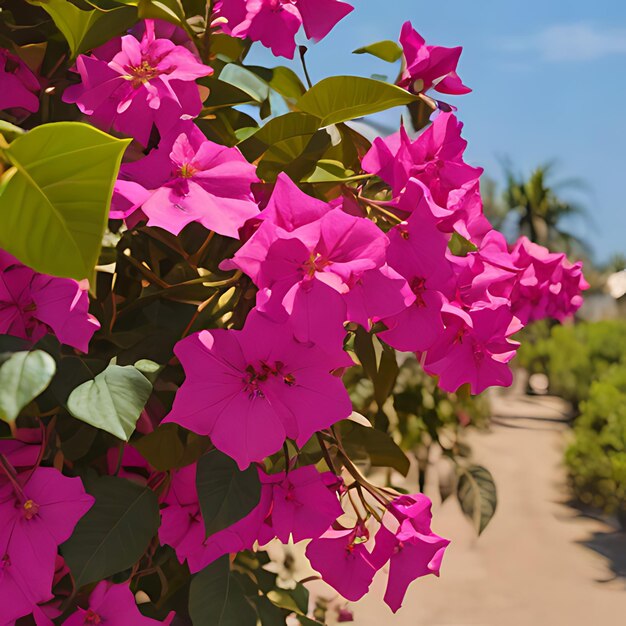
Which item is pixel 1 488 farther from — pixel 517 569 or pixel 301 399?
pixel 517 569

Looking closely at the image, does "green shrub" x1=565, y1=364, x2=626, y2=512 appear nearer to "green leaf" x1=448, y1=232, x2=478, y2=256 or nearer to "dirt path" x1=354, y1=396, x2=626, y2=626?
"dirt path" x1=354, y1=396, x2=626, y2=626

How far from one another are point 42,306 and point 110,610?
0.26m

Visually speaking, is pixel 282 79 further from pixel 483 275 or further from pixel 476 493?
pixel 476 493

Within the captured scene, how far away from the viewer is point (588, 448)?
216 inches

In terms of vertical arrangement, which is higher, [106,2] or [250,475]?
[106,2]

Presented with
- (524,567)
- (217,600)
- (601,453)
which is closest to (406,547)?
(217,600)

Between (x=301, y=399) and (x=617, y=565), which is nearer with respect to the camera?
(x=301, y=399)

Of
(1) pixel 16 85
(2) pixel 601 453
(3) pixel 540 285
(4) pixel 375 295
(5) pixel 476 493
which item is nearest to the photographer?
(4) pixel 375 295

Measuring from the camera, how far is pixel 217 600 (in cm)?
71

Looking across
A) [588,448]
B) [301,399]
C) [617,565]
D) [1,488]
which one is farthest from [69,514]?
[588,448]

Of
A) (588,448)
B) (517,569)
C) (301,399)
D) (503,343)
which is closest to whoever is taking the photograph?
(301,399)

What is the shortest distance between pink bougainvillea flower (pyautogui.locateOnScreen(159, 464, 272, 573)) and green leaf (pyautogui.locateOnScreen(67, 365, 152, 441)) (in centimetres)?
18

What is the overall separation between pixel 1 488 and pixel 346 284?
0.30 metres

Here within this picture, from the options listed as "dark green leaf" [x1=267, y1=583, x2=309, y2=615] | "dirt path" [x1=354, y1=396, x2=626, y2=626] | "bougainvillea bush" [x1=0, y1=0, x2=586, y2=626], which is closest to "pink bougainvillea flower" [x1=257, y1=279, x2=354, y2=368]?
"bougainvillea bush" [x1=0, y1=0, x2=586, y2=626]
